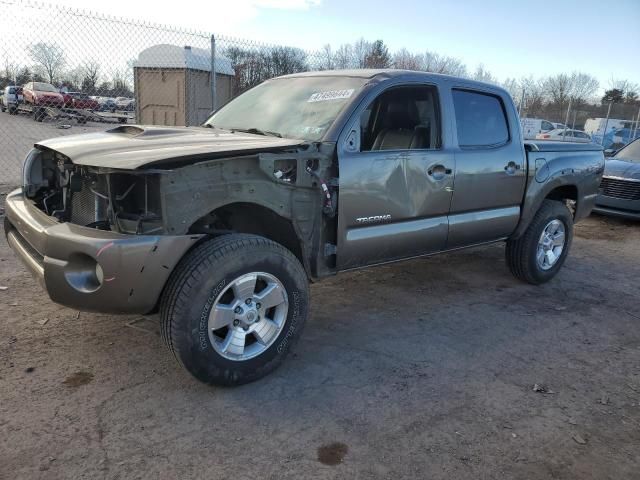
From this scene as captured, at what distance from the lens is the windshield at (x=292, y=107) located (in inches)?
143

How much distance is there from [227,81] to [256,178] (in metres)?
6.61

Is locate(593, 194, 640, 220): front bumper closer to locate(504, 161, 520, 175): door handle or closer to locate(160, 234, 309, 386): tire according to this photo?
locate(504, 161, 520, 175): door handle

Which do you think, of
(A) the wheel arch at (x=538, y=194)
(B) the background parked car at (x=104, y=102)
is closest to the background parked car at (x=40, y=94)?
(B) the background parked car at (x=104, y=102)

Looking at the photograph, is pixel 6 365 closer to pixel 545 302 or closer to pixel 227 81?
pixel 545 302

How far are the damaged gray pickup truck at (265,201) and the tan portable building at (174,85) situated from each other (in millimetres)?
4106

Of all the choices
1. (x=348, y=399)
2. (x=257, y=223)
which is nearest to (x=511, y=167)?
(x=257, y=223)

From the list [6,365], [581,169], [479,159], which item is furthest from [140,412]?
[581,169]

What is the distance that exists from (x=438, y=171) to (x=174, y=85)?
5.88 metres

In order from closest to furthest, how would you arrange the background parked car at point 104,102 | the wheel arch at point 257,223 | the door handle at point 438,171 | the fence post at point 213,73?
the wheel arch at point 257,223
the door handle at point 438,171
the fence post at point 213,73
the background parked car at point 104,102

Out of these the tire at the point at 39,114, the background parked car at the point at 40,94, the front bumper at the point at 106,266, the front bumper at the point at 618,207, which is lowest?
the front bumper at the point at 618,207

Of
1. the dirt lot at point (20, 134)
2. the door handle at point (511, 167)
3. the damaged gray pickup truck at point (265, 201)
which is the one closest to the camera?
the damaged gray pickup truck at point (265, 201)

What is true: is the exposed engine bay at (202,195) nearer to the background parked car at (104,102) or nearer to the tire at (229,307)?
the tire at (229,307)

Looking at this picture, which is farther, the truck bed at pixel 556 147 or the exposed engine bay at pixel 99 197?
the truck bed at pixel 556 147

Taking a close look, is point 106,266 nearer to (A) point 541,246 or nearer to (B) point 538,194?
(B) point 538,194
